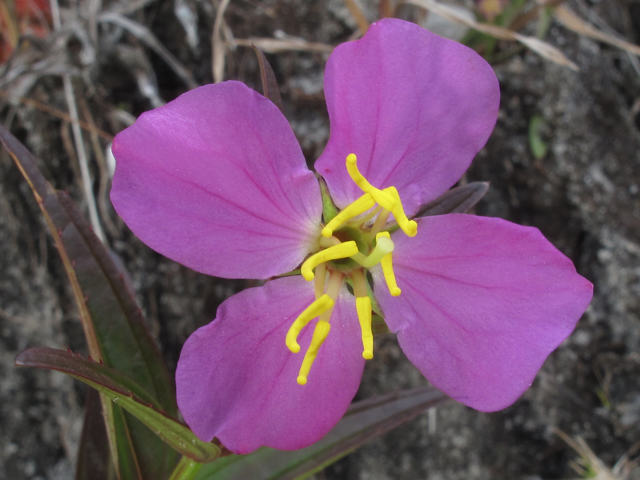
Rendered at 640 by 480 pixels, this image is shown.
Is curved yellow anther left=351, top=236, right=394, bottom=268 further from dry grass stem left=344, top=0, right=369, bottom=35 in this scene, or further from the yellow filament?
dry grass stem left=344, top=0, right=369, bottom=35

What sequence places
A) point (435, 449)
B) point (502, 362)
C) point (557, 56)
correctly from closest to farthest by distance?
point (502, 362) < point (557, 56) < point (435, 449)

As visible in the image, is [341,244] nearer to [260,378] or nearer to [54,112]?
[260,378]

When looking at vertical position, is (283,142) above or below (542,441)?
above

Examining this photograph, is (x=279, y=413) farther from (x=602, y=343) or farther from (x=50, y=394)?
(x=602, y=343)

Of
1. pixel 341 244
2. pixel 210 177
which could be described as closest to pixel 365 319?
pixel 341 244

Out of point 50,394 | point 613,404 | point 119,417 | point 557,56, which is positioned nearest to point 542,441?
point 613,404

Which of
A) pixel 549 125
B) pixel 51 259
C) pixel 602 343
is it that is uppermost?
pixel 549 125

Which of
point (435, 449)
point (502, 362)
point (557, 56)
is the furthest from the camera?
point (435, 449)

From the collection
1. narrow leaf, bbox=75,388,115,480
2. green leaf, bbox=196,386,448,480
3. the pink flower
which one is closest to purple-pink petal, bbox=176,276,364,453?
the pink flower
